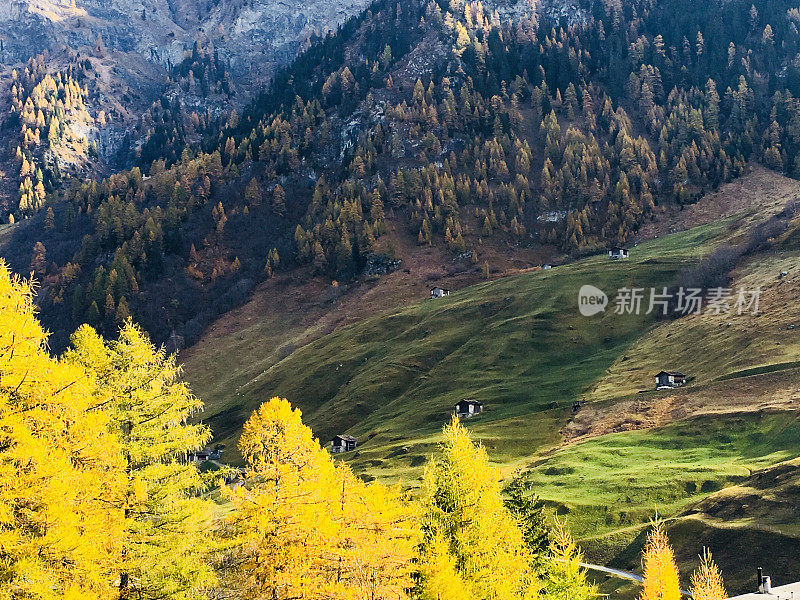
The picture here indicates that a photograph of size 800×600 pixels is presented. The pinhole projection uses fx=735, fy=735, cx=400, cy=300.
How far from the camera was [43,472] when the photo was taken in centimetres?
2175

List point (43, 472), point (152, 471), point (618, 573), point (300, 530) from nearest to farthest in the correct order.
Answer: point (43, 472)
point (300, 530)
point (152, 471)
point (618, 573)

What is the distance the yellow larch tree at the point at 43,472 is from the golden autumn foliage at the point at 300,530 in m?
5.40

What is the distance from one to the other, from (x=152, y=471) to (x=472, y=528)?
16.5 m

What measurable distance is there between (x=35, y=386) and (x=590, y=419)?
114 metres

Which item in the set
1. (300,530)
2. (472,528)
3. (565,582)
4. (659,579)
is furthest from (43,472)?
(659,579)

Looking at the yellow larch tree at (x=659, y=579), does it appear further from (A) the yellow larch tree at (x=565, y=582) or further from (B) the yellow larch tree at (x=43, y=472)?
(B) the yellow larch tree at (x=43, y=472)

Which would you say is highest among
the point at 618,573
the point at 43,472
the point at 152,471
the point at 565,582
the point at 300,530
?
the point at 152,471

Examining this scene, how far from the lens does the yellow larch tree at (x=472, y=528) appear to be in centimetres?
3656

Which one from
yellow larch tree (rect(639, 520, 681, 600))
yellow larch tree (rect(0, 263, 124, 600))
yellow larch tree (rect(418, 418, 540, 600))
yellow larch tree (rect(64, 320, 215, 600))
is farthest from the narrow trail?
yellow larch tree (rect(0, 263, 124, 600))

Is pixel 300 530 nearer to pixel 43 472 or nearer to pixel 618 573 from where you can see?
pixel 43 472

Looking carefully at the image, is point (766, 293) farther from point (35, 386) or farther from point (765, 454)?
point (35, 386)

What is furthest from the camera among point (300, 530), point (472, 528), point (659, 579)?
point (659, 579)

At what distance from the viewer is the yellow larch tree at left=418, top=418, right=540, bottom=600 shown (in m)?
36.6

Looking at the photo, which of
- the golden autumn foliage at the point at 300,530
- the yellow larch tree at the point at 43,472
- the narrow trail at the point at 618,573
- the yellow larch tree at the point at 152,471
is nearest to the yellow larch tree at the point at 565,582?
the golden autumn foliage at the point at 300,530
